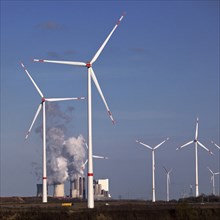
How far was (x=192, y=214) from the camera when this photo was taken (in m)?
111

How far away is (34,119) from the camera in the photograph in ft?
419

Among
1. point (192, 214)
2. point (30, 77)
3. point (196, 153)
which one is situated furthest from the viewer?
point (196, 153)

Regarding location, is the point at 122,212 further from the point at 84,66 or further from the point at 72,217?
the point at 84,66

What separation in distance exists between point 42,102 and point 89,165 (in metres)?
42.7

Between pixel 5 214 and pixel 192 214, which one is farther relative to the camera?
pixel 192 214

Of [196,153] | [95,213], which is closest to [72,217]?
[95,213]

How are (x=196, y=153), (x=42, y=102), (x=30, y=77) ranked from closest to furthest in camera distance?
(x=30, y=77), (x=42, y=102), (x=196, y=153)

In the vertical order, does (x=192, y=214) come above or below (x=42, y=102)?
below

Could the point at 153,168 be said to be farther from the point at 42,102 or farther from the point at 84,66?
the point at 84,66

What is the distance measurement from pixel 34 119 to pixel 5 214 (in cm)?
3333

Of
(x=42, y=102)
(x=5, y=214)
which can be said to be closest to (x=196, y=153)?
(x=42, y=102)

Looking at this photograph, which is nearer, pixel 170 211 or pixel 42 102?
pixel 170 211

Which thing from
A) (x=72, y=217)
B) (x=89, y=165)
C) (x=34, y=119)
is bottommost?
(x=72, y=217)

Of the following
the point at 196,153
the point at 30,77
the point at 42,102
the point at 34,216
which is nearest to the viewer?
the point at 34,216
